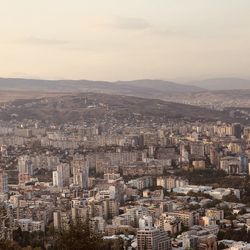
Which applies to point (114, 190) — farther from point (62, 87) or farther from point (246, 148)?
point (62, 87)

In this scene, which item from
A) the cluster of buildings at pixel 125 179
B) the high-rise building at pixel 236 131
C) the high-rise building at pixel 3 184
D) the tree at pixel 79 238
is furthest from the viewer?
the high-rise building at pixel 236 131

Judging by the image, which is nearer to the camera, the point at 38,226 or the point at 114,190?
the point at 38,226

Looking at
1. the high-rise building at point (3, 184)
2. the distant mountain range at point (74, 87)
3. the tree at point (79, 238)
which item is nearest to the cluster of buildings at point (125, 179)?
the high-rise building at point (3, 184)

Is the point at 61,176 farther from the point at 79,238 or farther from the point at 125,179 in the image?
the point at 79,238

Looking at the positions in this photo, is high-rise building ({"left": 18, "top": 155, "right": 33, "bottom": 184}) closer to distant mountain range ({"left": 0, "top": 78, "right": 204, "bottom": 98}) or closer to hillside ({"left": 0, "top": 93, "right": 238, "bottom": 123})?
hillside ({"left": 0, "top": 93, "right": 238, "bottom": 123})

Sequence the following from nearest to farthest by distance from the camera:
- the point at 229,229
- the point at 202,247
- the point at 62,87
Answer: the point at 202,247, the point at 229,229, the point at 62,87

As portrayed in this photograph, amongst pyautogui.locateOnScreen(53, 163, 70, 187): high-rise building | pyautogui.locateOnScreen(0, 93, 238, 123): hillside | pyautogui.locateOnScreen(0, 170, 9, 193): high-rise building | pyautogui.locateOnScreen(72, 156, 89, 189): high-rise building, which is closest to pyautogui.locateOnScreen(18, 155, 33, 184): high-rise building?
pyautogui.locateOnScreen(53, 163, 70, 187): high-rise building

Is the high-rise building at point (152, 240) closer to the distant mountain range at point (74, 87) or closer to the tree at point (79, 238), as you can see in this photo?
the tree at point (79, 238)

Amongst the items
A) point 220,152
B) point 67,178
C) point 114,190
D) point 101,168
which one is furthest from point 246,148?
point 114,190
